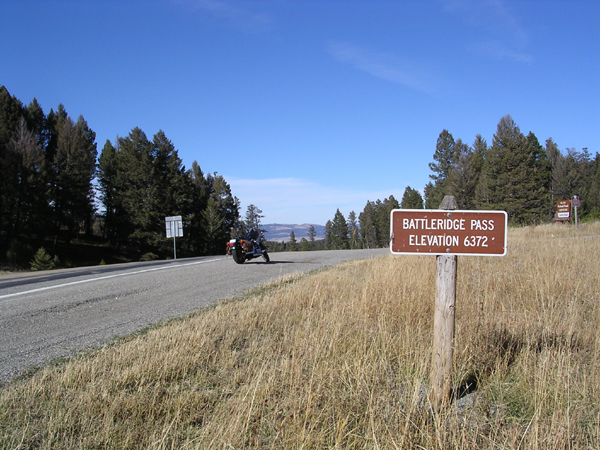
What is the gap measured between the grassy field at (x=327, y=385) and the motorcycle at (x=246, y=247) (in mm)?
8912

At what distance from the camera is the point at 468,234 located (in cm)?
341

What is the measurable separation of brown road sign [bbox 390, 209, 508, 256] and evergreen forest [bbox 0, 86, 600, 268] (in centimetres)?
3874

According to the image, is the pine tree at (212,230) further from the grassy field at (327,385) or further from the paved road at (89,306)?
the grassy field at (327,385)

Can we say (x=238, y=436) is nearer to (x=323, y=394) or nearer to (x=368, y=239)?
(x=323, y=394)

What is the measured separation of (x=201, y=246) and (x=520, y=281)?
188ft

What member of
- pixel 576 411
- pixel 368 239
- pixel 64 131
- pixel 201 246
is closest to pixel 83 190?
pixel 64 131

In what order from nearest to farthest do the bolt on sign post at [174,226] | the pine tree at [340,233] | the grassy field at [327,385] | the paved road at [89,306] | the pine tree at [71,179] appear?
the grassy field at [327,385]
the paved road at [89,306]
the bolt on sign post at [174,226]
the pine tree at [71,179]
the pine tree at [340,233]

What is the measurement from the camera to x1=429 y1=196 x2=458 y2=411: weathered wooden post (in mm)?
3422

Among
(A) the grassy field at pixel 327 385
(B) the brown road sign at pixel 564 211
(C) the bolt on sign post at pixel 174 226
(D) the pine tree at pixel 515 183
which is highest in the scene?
(D) the pine tree at pixel 515 183

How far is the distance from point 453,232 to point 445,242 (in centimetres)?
10

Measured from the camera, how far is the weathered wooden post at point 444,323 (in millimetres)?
3422

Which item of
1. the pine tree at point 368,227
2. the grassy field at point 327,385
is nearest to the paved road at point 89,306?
the grassy field at point 327,385

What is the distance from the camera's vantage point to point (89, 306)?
7562 mm

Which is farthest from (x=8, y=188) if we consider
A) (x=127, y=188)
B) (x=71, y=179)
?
(x=127, y=188)
